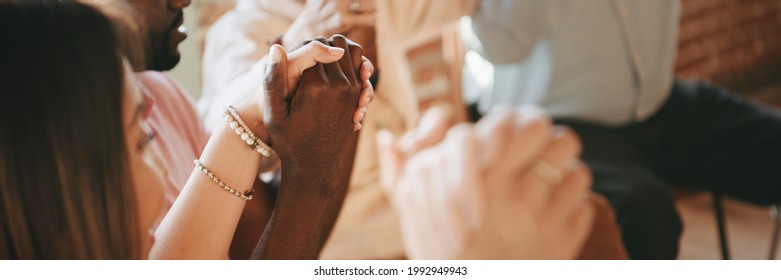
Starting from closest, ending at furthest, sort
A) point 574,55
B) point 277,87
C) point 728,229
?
point 277,87
point 574,55
point 728,229

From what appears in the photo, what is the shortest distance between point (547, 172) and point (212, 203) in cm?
34

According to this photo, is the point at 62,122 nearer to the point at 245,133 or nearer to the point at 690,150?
the point at 245,133

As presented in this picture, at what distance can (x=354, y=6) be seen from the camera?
0.67m

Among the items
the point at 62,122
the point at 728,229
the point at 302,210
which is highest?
the point at 62,122

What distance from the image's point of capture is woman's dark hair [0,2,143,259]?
1.89 ft

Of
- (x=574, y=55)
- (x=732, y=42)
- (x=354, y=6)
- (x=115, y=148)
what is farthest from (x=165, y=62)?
(x=732, y=42)

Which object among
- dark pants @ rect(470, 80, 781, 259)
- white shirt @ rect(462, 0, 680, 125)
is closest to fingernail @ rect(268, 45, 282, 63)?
white shirt @ rect(462, 0, 680, 125)

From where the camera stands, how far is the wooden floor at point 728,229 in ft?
2.56

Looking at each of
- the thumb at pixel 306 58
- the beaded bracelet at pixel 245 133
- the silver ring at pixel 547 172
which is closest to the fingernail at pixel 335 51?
the thumb at pixel 306 58

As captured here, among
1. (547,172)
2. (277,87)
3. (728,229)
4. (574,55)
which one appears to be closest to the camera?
(547,172)

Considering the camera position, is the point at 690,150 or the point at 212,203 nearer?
the point at 212,203

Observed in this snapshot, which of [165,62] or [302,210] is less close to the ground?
[165,62]

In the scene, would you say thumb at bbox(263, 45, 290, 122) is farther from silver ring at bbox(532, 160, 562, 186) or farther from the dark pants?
the dark pants

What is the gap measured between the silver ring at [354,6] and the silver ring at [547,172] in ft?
0.95
